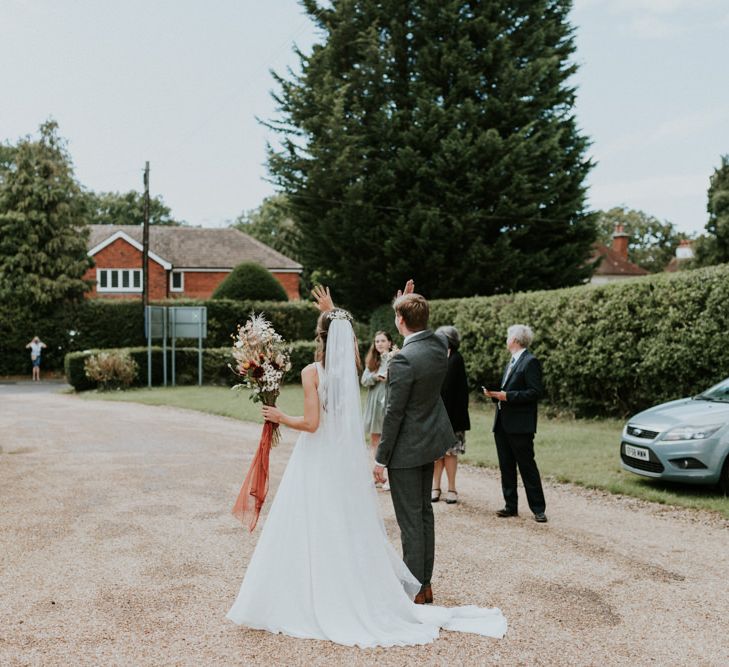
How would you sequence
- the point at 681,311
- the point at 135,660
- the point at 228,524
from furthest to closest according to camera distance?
the point at 681,311
the point at 228,524
the point at 135,660

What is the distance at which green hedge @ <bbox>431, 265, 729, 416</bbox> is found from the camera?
1288cm

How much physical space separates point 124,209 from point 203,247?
28234 mm

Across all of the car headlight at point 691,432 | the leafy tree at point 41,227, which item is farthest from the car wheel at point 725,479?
the leafy tree at point 41,227

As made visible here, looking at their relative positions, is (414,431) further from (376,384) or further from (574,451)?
(574,451)

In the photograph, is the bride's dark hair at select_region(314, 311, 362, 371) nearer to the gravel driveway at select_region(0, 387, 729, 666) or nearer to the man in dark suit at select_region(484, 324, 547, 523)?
the gravel driveway at select_region(0, 387, 729, 666)

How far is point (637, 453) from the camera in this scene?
9070 millimetres

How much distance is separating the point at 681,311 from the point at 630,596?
9.20 metres

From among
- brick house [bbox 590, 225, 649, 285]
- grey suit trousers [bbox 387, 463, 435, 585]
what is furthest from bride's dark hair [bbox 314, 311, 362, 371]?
brick house [bbox 590, 225, 649, 285]

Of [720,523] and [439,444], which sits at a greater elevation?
[439,444]

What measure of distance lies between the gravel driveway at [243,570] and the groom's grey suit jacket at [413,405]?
3.56 ft

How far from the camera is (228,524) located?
7.25 metres

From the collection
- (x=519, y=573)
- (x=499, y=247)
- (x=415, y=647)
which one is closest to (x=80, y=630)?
(x=415, y=647)

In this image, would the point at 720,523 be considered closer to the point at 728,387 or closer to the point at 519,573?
the point at 728,387

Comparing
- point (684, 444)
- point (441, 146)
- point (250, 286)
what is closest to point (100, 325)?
point (250, 286)
